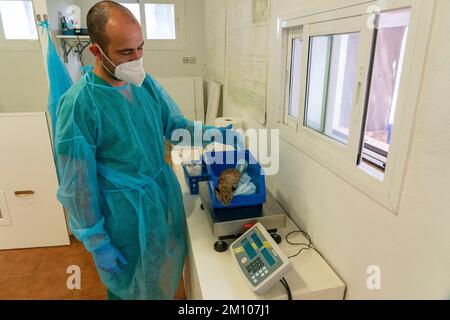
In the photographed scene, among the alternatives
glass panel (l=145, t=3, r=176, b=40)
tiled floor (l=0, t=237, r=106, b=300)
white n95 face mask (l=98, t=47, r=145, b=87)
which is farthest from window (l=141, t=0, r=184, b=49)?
white n95 face mask (l=98, t=47, r=145, b=87)

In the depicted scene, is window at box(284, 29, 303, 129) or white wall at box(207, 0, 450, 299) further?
window at box(284, 29, 303, 129)

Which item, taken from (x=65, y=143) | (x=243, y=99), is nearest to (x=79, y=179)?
(x=65, y=143)

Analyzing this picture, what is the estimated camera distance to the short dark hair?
1.03 meters

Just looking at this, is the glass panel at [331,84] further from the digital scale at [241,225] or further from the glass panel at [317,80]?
the digital scale at [241,225]

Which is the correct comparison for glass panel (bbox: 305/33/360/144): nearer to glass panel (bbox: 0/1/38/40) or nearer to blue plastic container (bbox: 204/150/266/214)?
blue plastic container (bbox: 204/150/266/214)

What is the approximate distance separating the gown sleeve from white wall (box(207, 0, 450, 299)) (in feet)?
2.73

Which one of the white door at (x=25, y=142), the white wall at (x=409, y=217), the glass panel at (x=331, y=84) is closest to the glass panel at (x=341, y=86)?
the glass panel at (x=331, y=84)

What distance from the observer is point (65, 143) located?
1.07 metres

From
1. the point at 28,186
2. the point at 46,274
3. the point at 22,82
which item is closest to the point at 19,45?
the point at 22,82

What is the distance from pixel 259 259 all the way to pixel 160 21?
362 cm

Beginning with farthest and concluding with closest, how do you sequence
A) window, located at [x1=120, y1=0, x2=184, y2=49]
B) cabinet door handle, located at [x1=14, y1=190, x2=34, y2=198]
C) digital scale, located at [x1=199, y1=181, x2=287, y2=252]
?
window, located at [x1=120, y1=0, x2=184, y2=49], cabinet door handle, located at [x1=14, y1=190, x2=34, y2=198], digital scale, located at [x1=199, y1=181, x2=287, y2=252]

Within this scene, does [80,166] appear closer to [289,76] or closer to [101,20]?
[101,20]

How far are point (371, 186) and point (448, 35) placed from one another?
16.1 inches

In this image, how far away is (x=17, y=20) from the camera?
2.56 metres
